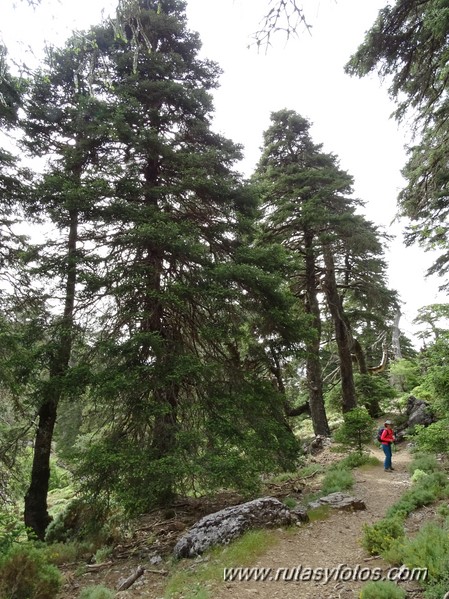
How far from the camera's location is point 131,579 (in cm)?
548

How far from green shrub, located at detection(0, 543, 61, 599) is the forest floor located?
74 cm

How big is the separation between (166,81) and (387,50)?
607cm

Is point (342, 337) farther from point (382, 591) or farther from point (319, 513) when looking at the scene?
point (382, 591)

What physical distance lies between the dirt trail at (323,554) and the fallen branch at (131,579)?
5.23 feet

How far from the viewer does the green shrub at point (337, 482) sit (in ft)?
28.2

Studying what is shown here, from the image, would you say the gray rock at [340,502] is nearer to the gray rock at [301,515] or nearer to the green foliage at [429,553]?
the gray rock at [301,515]

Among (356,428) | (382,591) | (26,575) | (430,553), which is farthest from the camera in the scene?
(356,428)

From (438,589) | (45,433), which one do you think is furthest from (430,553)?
(45,433)

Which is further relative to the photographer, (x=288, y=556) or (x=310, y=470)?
(x=310, y=470)

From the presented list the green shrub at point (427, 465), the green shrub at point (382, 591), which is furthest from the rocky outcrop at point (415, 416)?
the green shrub at point (382, 591)

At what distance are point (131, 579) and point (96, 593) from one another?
772 mm

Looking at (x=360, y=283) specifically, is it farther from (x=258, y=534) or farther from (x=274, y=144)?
(x=258, y=534)

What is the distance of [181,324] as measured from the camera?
9281mm

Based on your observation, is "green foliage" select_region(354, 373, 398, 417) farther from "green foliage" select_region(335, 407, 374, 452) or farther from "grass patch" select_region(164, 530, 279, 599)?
"grass patch" select_region(164, 530, 279, 599)
